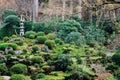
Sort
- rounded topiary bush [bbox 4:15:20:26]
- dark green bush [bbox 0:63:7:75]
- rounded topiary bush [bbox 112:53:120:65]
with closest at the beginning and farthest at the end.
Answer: dark green bush [bbox 0:63:7:75]
rounded topiary bush [bbox 112:53:120:65]
rounded topiary bush [bbox 4:15:20:26]

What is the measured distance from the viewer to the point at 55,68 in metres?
15.9

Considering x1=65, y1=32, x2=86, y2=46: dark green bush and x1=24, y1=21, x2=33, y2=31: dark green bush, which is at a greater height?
x1=24, y1=21, x2=33, y2=31: dark green bush

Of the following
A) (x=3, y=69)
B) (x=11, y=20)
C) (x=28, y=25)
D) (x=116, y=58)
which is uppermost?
(x=11, y=20)

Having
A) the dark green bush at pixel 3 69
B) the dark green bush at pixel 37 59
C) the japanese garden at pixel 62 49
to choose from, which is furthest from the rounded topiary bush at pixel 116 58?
the dark green bush at pixel 3 69

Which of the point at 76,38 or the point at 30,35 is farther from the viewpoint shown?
the point at 30,35

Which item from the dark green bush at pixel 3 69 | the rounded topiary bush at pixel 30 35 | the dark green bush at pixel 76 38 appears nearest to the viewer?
the dark green bush at pixel 3 69

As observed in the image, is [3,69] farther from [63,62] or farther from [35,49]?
[35,49]

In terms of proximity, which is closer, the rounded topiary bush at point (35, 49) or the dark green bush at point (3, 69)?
the dark green bush at point (3, 69)

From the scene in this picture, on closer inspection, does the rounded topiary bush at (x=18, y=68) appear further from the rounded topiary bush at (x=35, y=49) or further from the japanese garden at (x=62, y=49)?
the rounded topiary bush at (x=35, y=49)

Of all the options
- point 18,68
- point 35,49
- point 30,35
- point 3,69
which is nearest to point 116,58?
point 35,49

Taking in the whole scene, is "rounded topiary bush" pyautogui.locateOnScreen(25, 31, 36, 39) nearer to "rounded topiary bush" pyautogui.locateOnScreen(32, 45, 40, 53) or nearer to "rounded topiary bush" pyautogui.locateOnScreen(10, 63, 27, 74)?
"rounded topiary bush" pyautogui.locateOnScreen(32, 45, 40, 53)

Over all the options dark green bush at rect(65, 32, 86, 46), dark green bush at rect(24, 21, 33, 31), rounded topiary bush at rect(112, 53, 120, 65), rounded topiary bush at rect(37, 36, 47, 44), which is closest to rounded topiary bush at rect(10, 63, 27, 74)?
rounded topiary bush at rect(112, 53, 120, 65)

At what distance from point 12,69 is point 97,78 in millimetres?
4049

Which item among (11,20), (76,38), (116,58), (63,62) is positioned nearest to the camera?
(63,62)
